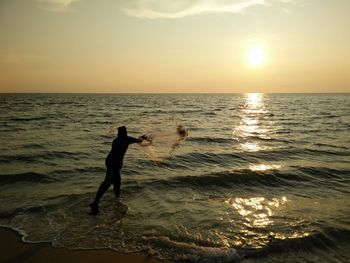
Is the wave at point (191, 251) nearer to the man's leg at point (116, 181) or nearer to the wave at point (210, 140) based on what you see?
the man's leg at point (116, 181)

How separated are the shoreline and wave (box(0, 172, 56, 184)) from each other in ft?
17.1

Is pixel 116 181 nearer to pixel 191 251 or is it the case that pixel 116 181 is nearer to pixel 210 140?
pixel 191 251

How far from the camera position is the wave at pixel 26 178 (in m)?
12.2

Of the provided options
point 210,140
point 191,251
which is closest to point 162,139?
point 191,251

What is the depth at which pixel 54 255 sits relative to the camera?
6.71 meters

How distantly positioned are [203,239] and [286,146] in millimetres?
15672

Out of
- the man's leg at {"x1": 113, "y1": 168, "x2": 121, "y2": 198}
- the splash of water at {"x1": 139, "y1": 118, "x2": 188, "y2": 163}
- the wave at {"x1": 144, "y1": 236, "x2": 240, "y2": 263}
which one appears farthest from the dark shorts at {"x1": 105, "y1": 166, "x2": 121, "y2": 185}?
the wave at {"x1": 144, "y1": 236, "x2": 240, "y2": 263}

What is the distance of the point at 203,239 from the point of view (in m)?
7.68

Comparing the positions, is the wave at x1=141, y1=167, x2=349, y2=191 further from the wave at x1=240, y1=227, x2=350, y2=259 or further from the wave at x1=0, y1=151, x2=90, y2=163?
the wave at x1=0, y1=151, x2=90, y2=163

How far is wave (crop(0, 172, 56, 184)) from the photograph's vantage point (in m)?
12.2

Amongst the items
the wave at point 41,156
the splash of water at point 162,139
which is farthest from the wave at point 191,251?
the wave at point 41,156

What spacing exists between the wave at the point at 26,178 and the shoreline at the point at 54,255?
522 centimetres

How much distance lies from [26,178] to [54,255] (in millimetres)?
6593

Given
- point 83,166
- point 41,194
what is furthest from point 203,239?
point 83,166
